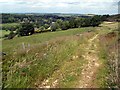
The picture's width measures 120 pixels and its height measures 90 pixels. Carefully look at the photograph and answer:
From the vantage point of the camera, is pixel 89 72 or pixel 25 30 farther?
pixel 25 30

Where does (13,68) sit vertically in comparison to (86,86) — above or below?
above

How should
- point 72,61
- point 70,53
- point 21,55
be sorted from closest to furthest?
point 21,55 → point 72,61 → point 70,53

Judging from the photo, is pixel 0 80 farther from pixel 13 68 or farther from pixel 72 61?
pixel 72 61

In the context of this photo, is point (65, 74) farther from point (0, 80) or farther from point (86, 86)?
point (0, 80)

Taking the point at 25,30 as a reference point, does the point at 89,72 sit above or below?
above

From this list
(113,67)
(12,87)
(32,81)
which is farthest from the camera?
(113,67)

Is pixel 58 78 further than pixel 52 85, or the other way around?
pixel 58 78

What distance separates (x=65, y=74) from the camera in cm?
1243

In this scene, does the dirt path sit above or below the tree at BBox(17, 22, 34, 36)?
above

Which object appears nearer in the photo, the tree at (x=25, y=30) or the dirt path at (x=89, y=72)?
the dirt path at (x=89, y=72)

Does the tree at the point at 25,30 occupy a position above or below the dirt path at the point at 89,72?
below

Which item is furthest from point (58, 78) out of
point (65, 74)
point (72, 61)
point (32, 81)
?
point (72, 61)

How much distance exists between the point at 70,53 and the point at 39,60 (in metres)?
4.95

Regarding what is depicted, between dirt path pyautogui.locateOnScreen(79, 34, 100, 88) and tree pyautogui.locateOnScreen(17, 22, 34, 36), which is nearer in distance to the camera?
dirt path pyautogui.locateOnScreen(79, 34, 100, 88)
